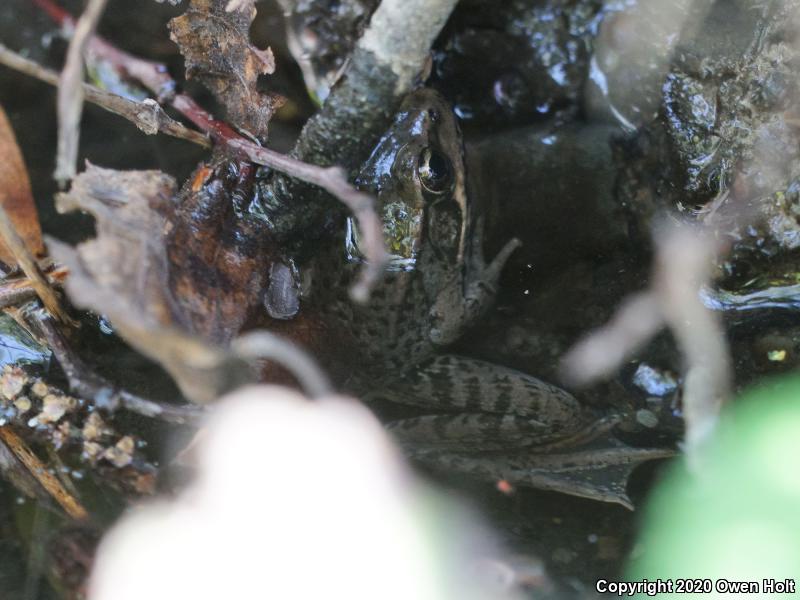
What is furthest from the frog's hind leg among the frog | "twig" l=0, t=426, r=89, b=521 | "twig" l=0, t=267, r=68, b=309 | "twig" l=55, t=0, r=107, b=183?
"twig" l=55, t=0, r=107, b=183

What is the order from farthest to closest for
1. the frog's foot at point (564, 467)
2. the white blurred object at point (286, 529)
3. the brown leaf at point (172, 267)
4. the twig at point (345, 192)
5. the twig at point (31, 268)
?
the frog's foot at point (564, 467), the white blurred object at point (286, 529), the twig at point (31, 268), the twig at point (345, 192), the brown leaf at point (172, 267)

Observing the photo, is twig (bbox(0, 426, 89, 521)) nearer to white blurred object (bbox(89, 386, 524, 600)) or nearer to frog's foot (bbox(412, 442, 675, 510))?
white blurred object (bbox(89, 386, 524, 600))

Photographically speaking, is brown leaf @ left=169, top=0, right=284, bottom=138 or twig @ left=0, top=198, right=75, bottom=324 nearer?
twig @ left=0, top=198, right=75, bottom=324

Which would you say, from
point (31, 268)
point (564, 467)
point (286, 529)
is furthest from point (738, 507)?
point (31, 268)

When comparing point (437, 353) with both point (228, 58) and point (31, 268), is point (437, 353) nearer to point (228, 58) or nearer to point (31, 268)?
point (228, 58)

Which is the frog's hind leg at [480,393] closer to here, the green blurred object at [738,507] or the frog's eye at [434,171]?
the green blurred object at [738,507]

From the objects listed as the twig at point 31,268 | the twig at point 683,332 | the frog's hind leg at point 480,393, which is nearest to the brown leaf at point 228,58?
the twig at point 31,268
